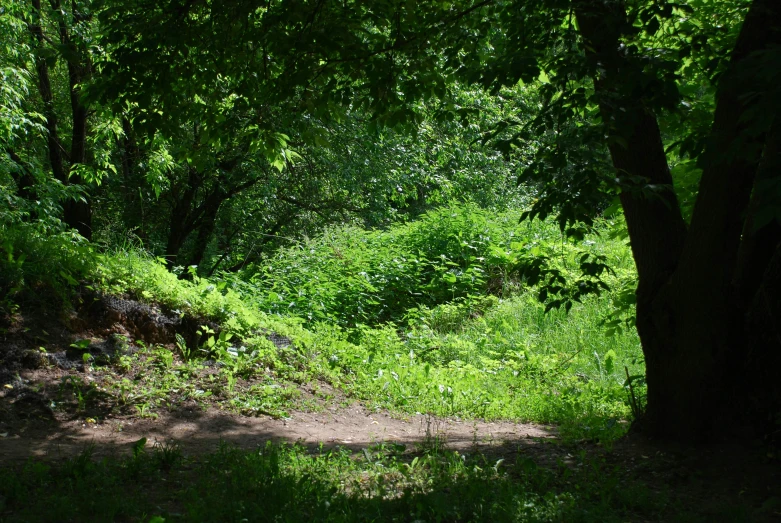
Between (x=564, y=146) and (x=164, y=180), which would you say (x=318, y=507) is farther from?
(x=164, y=180)

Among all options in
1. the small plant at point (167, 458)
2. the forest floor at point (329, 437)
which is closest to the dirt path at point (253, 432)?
the forest floor at point (329, 437)

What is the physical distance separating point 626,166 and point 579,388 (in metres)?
3.55

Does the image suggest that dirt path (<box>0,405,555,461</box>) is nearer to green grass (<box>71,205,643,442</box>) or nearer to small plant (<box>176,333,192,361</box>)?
green grass (<box>71,205,643,442</box>)

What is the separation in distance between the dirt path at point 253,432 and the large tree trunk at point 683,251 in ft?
4.32

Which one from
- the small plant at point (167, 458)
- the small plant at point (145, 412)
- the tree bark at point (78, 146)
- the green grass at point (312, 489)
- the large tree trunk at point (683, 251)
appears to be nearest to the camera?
the green grass at point (312, 489)

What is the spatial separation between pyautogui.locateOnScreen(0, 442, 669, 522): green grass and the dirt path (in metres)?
0.49

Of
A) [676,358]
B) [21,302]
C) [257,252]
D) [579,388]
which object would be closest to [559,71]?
[676,358]

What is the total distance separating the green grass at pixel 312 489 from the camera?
11.6 feet

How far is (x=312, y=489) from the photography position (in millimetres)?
3871

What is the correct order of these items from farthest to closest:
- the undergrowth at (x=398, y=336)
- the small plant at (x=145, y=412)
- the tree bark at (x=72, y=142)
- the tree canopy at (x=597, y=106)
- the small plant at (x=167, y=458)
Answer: the tree bark at (x=72, y=142), the undergrowth at (x=398, y=336), the small plant at (x=145, y=412), the small plant at (x=167, y=458), the tree canopy at (x=597, y=106)

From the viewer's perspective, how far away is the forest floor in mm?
4129

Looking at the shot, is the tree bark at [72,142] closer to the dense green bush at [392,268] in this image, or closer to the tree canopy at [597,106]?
the dense green bush at [392,268]

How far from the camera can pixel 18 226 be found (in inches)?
271

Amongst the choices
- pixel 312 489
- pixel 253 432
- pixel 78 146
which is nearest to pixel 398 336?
pixel 253 432
